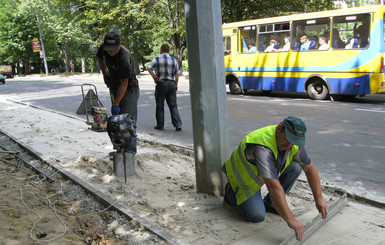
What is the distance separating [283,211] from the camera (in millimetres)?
2783

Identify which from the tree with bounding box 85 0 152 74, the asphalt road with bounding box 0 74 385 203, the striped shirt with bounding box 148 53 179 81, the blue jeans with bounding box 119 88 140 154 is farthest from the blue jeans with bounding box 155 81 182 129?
the tree with bounding box 85 0 152 74

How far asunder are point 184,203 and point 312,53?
10.1m

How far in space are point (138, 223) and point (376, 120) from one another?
6.90 meters

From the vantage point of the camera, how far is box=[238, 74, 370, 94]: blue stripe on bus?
11102 mm

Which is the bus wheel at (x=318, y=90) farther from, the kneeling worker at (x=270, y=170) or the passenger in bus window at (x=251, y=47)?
the kneeling worker at (x=270, y=170)

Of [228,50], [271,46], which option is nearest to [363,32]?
[271,46]

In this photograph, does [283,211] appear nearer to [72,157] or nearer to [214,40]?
[214,40]

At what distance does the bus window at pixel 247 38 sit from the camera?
14.3 m

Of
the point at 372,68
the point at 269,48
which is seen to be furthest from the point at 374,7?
the point at 269,48

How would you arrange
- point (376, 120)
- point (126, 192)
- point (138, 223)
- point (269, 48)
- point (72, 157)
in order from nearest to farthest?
1. point (138, 223)
2. point (126, 192)
3. point (72, 157)
4. point (376, 120)
5. point (269, 48)

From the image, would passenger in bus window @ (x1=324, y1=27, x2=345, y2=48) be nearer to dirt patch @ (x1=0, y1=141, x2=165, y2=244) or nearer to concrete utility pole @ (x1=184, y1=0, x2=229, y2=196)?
concrete utility pole @ (x1=184, y1=0, x2=229, y2=196)

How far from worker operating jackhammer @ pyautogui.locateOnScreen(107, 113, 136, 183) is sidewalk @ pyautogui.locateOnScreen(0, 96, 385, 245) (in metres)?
0.14

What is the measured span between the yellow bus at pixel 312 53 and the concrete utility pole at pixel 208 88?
352 inches

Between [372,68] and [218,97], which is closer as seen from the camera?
[218,97]
